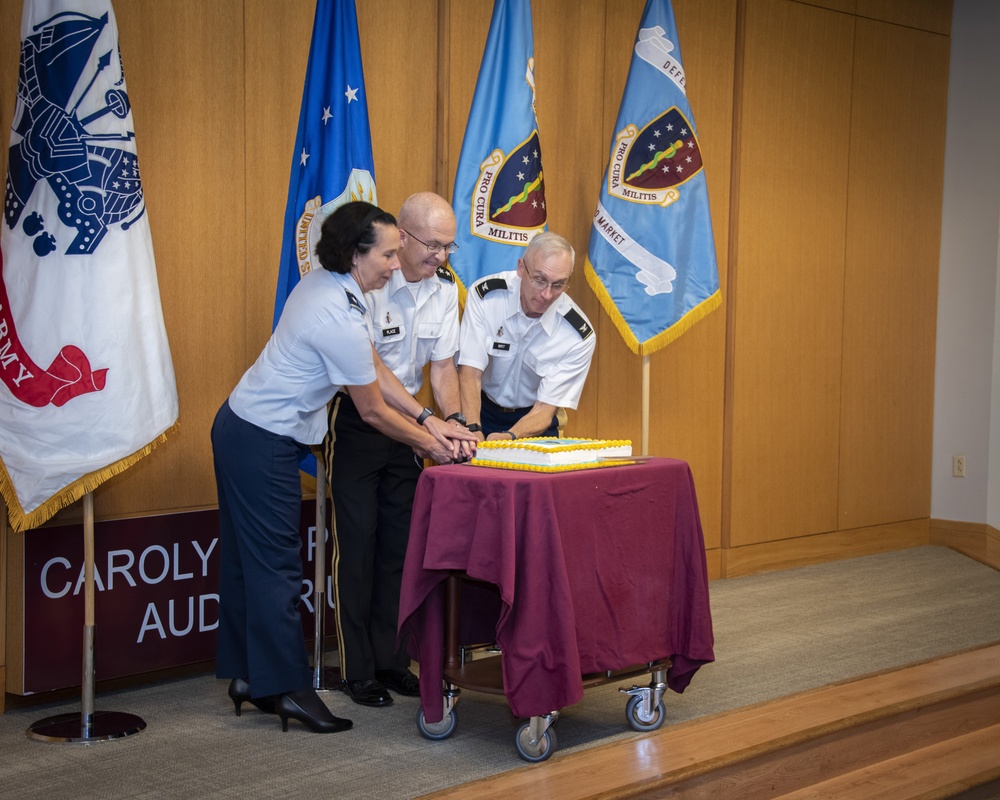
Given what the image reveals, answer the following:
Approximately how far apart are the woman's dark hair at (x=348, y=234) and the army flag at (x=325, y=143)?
490 mm

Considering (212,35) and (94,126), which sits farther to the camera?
(212,35)

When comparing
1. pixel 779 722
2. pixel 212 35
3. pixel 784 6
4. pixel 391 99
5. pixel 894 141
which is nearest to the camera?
pixel 779 722

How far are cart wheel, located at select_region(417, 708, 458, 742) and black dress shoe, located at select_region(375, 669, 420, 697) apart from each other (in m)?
0.40

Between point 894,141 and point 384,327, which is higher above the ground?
point 894,141

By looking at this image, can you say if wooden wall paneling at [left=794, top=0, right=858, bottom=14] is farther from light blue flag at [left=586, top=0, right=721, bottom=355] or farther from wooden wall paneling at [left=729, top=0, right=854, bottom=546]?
light blue flag at [left=586, top=0, right=721, bottom=355]

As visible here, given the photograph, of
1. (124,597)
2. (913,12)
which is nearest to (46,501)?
(124,597)

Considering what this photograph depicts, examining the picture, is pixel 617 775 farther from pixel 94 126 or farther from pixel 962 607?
pixel 962 607

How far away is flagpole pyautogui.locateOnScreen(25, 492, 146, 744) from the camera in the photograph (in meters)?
3.10

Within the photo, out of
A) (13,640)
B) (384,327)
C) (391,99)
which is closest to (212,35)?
(391,99)

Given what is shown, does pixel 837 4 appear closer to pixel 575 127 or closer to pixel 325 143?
pixel 575 127

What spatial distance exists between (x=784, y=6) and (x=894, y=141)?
1100mm

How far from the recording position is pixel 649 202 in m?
4.59

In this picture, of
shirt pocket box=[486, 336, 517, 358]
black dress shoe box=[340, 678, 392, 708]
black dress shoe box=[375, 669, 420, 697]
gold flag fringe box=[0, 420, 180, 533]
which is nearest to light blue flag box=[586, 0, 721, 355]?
shirt pocket box=[486, 336, 517, 358]

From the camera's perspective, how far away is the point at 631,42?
5152mm
